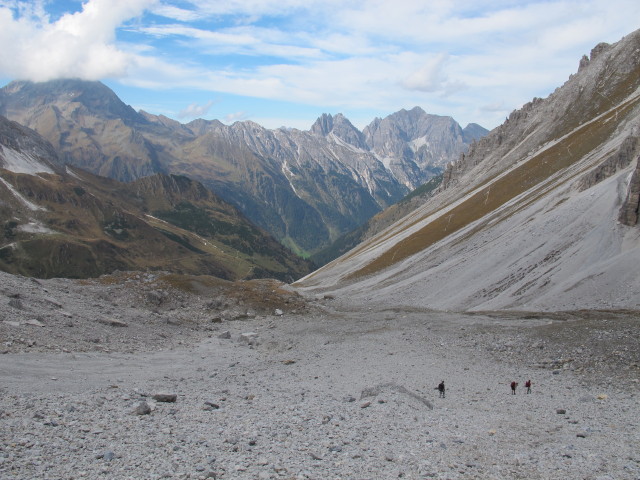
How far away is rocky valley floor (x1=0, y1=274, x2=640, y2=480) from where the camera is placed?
16812mm

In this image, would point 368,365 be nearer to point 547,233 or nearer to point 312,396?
point 312,396

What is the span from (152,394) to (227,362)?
14.4 m

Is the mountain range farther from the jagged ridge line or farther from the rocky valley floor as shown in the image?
the rocky valley floor

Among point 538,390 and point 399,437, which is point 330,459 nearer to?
point 399,437

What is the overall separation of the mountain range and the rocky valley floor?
9.37m

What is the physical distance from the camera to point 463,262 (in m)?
75.9

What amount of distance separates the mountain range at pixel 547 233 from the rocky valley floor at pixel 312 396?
9.37 m

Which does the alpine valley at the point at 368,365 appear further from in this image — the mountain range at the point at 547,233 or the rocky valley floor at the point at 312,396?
the mountain range at the point at 547,233

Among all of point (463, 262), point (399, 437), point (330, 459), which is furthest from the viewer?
point (463, 262)

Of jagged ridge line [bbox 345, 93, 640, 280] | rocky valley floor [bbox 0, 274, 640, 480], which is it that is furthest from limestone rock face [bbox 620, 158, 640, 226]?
jagged ridge line [bbox 345, 93, 640, 280]

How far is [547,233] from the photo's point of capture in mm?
67250

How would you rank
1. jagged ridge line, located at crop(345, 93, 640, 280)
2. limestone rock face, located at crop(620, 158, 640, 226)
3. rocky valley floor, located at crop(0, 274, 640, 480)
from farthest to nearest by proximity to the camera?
jagged ridge line, located at crop(345, 93, 640, 280), limestone rock face, located at crop(620, 158, 640, 226), rocky valley floor, located at crop(0, 274, 640, 480)

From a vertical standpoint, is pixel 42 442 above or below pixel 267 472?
above

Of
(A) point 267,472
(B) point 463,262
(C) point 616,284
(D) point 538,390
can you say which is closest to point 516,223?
(B) point 463,262
